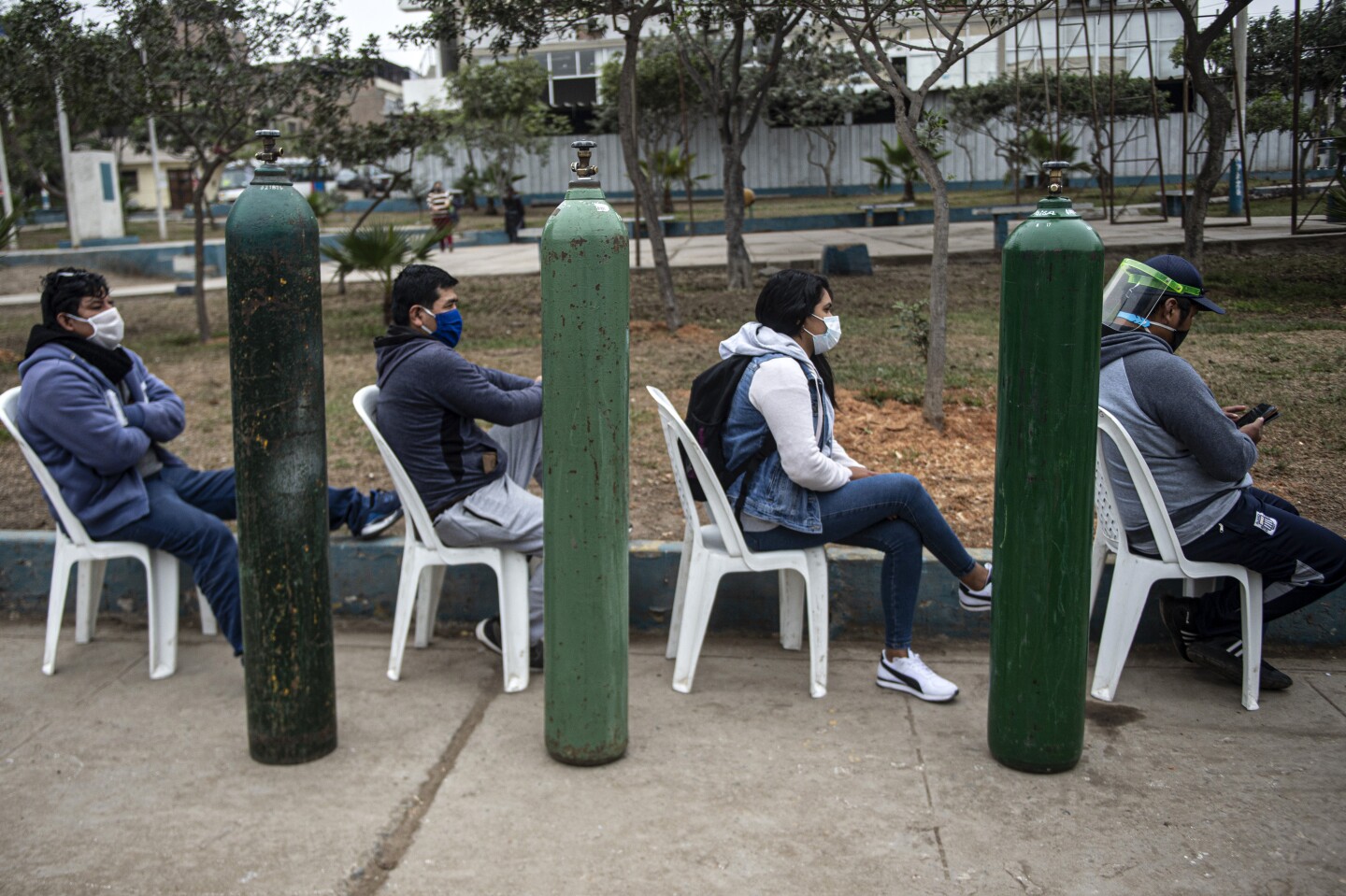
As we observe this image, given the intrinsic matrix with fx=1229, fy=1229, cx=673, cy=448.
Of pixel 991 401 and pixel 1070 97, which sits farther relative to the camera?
pixel 1070 97

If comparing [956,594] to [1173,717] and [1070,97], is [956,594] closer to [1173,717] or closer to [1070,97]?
[1173,717]

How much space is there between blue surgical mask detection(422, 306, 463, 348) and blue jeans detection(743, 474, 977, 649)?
1.25 metres

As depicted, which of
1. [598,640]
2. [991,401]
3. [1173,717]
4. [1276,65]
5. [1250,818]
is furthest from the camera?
[1276,65]

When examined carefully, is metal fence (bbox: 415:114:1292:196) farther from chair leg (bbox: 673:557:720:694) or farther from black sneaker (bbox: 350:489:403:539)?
chair leg (bbox: 673:557:720:694)

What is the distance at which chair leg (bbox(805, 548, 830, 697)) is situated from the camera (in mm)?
3984

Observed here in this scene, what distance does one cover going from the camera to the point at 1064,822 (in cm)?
315

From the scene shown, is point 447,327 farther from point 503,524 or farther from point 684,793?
point 684,793

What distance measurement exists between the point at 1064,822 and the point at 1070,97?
2802cm

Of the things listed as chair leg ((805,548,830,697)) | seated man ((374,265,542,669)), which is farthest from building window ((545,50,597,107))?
chair leg ((805,548,830,697))

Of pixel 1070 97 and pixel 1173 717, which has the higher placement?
pixel 1070 97

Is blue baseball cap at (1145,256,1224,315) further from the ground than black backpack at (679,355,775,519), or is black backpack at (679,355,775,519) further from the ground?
blue baseball cap at (1145,256,1224,315)

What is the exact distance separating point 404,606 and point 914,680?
1709 millimetres

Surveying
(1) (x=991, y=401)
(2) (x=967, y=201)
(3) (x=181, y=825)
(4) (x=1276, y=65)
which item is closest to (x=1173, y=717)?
(3) (x=181, y=825)

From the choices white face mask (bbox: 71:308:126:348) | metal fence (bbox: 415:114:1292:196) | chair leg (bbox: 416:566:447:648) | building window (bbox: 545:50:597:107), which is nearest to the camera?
white face mask (bbox: 71:308:126:348)
